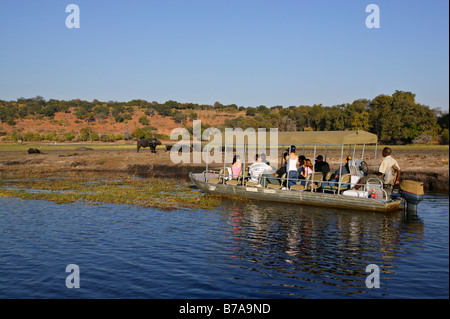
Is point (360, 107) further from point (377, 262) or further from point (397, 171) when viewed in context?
point (377, 262)

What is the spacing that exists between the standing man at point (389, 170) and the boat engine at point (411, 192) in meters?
0.63

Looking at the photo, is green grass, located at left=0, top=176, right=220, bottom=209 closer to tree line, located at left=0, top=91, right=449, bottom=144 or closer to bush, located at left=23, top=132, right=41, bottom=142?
tree line, located at left=0, top=91, right=449, bottom=144

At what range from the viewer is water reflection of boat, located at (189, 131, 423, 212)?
1708 centimetres

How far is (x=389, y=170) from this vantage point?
16500 mm

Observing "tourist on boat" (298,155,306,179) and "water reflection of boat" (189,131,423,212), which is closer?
"water reflection of boat" (189,131,423,212)

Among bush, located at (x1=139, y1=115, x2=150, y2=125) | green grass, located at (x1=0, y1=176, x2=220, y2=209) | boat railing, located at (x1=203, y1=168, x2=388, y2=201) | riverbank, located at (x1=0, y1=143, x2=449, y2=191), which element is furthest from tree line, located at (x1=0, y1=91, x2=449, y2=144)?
boat railing, located at (x1=203, y1=168, x2=388, y2=201)

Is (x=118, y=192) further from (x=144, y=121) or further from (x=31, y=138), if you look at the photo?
(x=144, y=121)

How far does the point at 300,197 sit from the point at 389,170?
4.17 m

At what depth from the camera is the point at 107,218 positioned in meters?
16.7

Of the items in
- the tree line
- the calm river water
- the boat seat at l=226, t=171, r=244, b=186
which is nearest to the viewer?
the calm river water

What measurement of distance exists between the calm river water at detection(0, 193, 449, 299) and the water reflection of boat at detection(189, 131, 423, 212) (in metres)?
0.58

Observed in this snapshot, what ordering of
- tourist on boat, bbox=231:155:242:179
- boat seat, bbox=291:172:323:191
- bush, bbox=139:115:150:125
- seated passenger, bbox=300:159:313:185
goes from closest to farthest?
boat seat, bbox=291:172:323:191 < seated passenger, bbox=300:159:313:185 < tourist on boat, bbox=231:155:242:179 < bush, bbox=139:115:150:125

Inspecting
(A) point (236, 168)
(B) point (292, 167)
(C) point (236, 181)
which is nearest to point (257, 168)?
(C) point (236, 181)
